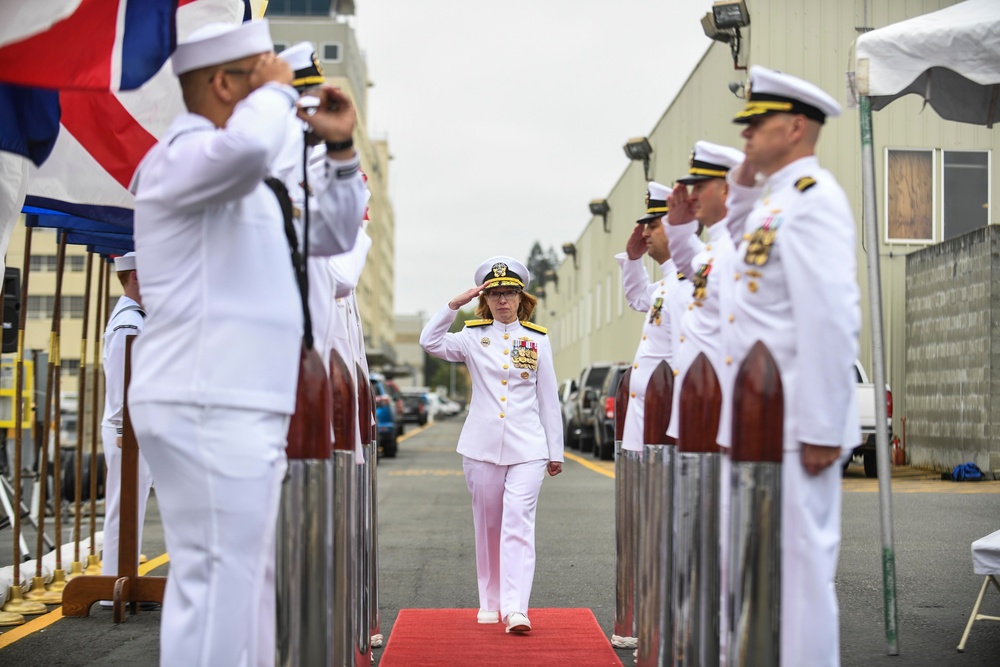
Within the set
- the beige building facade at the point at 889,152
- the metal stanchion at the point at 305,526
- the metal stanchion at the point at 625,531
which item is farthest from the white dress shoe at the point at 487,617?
the beige building facade at the point at 889,152

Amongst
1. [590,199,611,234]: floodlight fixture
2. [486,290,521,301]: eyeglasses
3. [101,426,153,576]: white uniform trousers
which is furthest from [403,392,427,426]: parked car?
[486,290,521,301]: eyeglasses

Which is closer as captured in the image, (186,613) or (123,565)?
(186,613)

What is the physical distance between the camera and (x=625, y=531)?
6.44m

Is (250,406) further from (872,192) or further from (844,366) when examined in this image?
(872,192)

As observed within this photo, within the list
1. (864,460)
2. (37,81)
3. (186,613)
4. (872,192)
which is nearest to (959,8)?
(872,192)

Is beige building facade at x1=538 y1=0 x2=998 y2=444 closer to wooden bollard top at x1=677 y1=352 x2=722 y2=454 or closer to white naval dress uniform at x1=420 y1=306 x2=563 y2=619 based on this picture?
white naval dress uniform at x1=420 y1=306 x2=563 y2=619

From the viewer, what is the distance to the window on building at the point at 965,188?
21500 millimetres

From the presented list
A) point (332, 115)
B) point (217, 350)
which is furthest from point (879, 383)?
point (217, 350)

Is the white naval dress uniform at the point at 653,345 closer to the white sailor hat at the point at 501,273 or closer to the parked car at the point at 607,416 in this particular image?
the white sailor hat at the point at 501,273

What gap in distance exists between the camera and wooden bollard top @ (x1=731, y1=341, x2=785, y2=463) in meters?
3.92

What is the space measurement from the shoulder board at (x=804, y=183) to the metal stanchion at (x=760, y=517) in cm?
57

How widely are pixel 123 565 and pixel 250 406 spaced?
13.8 feet

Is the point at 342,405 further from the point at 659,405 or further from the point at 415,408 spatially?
the point at 415,408

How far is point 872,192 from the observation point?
21.1 feet
